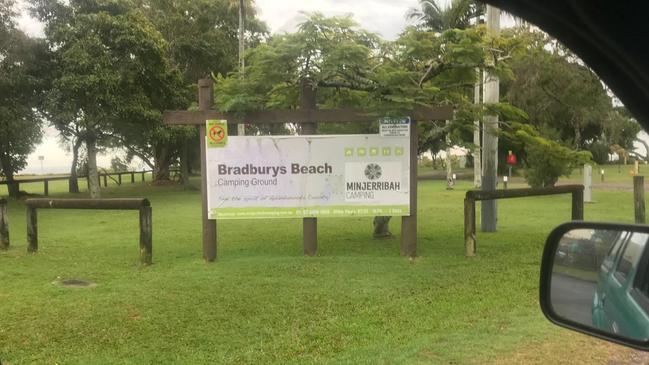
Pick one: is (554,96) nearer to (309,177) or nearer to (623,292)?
(309,177)

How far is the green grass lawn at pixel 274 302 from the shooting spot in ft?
15.4

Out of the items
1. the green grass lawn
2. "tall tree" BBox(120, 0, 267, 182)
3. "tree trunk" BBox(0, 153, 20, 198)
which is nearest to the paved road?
the green grass lawn

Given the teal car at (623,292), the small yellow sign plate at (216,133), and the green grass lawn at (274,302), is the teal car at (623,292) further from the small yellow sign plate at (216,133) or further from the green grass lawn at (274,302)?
the small yellow sign plate at (216,133)

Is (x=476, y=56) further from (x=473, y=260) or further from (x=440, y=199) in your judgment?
(x=440, y=199)

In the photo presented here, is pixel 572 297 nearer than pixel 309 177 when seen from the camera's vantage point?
Yes

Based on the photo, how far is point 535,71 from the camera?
2536 cm

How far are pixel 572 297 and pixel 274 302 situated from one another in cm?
448

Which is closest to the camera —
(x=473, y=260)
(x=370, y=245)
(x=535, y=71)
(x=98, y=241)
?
(x=473, y=260)

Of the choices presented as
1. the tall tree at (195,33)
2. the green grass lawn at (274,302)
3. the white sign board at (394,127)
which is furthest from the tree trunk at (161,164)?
the white sign board at (394,127)

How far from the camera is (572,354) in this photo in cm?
450

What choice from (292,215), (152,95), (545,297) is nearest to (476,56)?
(292,215)

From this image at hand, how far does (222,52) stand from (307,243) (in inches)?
736

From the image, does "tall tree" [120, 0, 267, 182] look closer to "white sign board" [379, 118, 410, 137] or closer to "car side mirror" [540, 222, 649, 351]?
"white sign board" [379, 118, 410, 137]

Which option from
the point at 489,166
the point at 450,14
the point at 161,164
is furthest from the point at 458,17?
the point at 161,164
